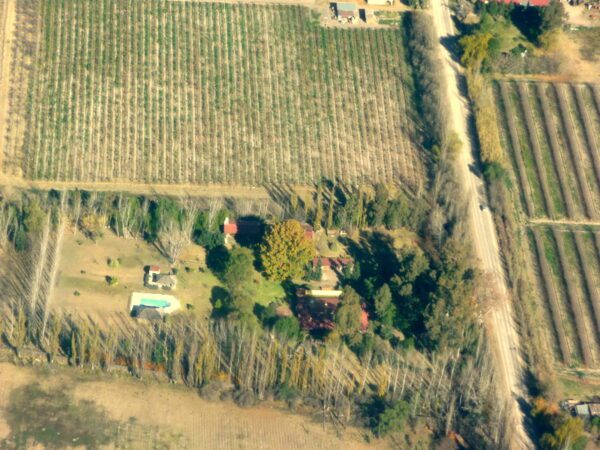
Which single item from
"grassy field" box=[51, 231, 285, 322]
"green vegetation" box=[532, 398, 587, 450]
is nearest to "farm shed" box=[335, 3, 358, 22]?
"grassy field" box=[51, 231, 285, 322]

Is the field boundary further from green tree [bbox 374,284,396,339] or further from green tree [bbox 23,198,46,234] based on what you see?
green tree [bbox 374,284,396,339]

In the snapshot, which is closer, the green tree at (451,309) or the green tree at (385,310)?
the green tree at (451,309)

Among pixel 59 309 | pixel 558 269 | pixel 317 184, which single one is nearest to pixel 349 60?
pixel 317 184

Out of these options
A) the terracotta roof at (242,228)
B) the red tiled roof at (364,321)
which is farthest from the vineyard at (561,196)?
the terracotta roof at (242,228)

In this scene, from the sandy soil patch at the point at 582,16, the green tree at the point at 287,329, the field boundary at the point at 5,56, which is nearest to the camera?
the green tree at the point at 287,329

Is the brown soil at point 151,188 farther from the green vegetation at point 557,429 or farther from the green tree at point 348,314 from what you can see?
the green vegetation at point 557,429

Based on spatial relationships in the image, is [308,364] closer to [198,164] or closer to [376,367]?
[376,367]
